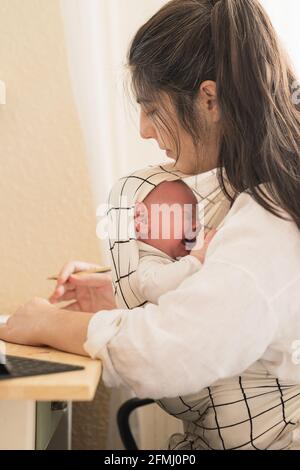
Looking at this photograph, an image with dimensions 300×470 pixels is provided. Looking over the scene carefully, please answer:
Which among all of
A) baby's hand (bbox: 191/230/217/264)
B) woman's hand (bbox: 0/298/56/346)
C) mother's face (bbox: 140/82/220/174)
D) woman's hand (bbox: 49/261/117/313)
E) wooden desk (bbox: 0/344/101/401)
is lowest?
woman's hand (bbox: 49/261/117/313)

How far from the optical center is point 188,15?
1.09m

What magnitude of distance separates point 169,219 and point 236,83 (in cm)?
31

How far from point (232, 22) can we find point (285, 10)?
65 centimetres

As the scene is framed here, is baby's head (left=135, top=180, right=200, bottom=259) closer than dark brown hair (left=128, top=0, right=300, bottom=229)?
No

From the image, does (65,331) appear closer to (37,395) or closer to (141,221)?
(37,395)

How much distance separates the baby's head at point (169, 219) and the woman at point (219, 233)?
0.24ft

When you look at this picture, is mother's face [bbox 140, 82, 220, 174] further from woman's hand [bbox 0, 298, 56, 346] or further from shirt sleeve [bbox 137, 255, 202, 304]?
woman's hand [bbox 0, 298, 56, 346]

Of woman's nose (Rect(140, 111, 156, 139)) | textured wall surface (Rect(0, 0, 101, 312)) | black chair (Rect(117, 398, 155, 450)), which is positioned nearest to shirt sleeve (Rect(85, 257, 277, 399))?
woman's nose (Rect(140, 111, 156, 139))

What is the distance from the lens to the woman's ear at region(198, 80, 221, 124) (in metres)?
1.07

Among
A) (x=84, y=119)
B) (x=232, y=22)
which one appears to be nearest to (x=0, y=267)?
(x=84, y=119)

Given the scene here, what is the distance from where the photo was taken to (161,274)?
109 cm

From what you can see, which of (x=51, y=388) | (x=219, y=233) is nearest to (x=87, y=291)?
(x=219, y=233)

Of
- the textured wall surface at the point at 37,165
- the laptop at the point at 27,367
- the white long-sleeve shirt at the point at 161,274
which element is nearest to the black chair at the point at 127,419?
the white long-sleeve shirt at the point at 161,274

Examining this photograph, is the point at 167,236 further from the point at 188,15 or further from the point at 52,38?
the point at 52,38
